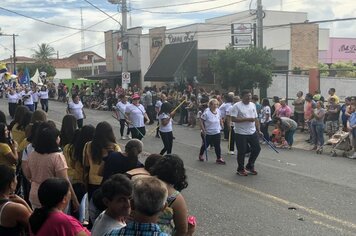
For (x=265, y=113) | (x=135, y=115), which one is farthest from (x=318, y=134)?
(x=135, y=115)

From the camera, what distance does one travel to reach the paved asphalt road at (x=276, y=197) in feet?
21.9

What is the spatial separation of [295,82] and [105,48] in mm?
28569

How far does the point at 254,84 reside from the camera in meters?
22.6

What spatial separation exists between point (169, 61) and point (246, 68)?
11.6 m

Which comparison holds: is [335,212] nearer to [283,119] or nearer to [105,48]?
[283,119]

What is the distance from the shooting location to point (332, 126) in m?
15.9

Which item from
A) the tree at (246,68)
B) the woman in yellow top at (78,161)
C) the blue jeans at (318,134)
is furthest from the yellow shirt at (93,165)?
the tree at (246,68)

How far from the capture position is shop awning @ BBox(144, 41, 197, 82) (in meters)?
31.4

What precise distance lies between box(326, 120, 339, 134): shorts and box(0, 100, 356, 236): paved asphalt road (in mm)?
3220

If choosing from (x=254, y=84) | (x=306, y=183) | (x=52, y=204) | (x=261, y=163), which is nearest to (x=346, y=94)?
(x=254, y=84)

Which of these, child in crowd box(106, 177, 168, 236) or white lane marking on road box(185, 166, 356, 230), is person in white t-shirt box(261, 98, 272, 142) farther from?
child in crowd box(106, 177, 168, 236)

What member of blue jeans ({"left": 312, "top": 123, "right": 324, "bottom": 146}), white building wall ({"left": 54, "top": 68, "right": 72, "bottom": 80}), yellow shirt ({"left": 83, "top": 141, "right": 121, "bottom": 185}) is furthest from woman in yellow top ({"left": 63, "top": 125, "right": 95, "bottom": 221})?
white building wall ({"left": 54, "top": 68, "right": 72, "bottom": 80})

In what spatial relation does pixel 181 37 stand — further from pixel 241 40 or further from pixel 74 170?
pixel 74 170

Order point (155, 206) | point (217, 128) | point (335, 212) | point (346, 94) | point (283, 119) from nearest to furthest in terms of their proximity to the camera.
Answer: point (155, 206) → point (335, 212) → point (217, 128) → point (283, 119) → point (346, 94)
